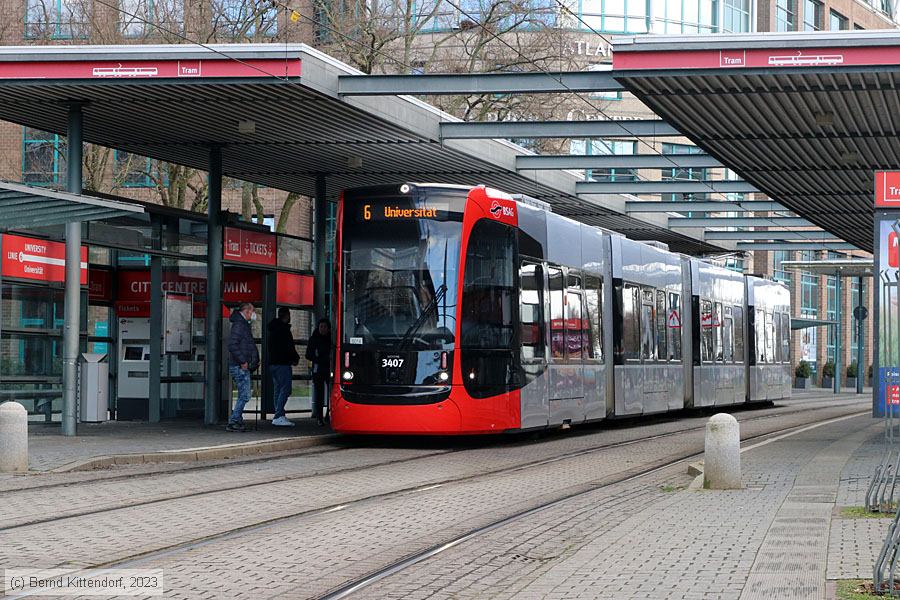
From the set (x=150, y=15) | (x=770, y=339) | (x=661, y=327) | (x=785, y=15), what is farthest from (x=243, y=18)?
(x=785, y=15)

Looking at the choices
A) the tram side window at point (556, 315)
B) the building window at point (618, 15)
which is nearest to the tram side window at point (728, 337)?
Result: the tram side window at point (556, 315)

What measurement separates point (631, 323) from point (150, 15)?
50.5 ft

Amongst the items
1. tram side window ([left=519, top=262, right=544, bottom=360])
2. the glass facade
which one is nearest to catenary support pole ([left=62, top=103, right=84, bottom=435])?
the glass facade

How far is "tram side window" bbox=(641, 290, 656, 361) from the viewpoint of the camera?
24953 millimetres

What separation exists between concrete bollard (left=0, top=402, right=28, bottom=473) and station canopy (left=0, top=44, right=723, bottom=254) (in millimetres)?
5279

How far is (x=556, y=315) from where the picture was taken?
66.2ft

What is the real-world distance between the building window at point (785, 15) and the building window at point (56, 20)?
36.3 m

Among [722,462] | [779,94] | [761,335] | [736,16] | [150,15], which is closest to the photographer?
[722,462]

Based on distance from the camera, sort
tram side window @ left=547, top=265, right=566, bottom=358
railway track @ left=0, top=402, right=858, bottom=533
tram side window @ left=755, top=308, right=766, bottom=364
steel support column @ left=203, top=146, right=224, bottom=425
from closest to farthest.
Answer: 1. railway track @ left=0, top=402, right=858, bottom=533
2. tram side window @ left=547, top=265, right=566, bottom=358
3. steel support column @ left=203, top=146, right=224, bottom=425
4. tram side window @ left=755, top=308, right=766, bottom=364

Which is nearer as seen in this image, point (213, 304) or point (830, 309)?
point (213, 304)

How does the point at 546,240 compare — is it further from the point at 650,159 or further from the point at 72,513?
the point at 72,513

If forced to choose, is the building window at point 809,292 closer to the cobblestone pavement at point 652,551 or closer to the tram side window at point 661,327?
the tram side window at point 661,327

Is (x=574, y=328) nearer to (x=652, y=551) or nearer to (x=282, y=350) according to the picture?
(x=282, y=350)

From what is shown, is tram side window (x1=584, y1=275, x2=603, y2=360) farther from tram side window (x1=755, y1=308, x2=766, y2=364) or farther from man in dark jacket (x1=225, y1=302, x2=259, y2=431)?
tram side window (x1=755, y1=308, x2=766, y2=364)
